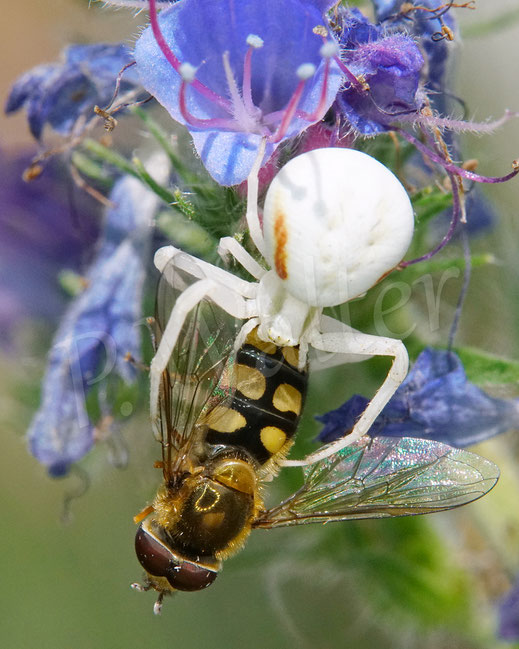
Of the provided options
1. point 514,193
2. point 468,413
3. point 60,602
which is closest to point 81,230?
point 468,413

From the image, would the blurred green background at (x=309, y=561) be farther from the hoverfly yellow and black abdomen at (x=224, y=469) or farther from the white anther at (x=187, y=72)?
the white anther at (x=187, y=72)

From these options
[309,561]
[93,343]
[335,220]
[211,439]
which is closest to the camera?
[335,220]

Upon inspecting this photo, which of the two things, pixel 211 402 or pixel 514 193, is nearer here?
pixel 211 402

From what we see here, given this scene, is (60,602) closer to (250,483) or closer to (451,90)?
(250,483)

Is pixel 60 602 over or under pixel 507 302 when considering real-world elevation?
under

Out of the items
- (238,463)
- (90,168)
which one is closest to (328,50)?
(238,463)

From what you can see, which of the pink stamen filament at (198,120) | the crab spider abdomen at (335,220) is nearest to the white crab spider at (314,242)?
the crab spider abdomen at (335,220)

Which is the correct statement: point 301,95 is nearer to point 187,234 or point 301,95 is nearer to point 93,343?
point 187,234
